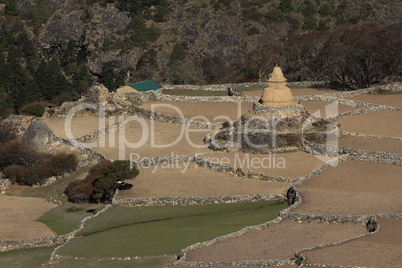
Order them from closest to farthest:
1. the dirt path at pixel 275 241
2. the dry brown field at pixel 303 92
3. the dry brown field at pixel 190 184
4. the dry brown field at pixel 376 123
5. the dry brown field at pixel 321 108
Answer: the dirt path at pixel 275 241 < the dry brown field at pixel 190 184 < the dry brown field at pixel 376 123 < the dry brown field at pixel 321 108 < the dry brown field at pixel 303 92

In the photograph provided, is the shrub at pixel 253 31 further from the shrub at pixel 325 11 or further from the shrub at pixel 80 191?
the shrub at pixel 80 191

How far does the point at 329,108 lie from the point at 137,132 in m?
18.7

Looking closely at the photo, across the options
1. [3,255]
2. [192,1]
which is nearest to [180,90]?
[3,255]

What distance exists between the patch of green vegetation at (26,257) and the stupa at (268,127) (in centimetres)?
2022

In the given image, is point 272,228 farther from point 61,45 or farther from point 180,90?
point 61,45

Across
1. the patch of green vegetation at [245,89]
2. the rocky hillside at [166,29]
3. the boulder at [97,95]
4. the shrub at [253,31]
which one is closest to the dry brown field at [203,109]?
the boulder at [97,95]

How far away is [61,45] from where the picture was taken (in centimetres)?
14975

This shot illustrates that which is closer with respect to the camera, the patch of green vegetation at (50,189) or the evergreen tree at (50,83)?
the patch of green vegetation at (50,189)

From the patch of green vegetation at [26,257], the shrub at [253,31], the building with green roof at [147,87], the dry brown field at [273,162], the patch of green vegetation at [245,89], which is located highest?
the shrub at [253,31]

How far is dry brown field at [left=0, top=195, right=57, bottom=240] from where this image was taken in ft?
171

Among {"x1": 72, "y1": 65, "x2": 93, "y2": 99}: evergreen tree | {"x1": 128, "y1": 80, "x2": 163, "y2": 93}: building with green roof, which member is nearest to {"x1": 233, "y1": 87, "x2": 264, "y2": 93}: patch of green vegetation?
{"x1": 128, "y1": 80, "x2": 163, "y2": 93}: building with green roof

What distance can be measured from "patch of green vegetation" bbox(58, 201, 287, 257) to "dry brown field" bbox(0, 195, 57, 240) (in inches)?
155

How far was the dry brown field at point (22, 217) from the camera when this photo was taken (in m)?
52.1

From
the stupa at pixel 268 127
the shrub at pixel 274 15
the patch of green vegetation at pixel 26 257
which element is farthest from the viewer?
the shrub at pixel 274 15
